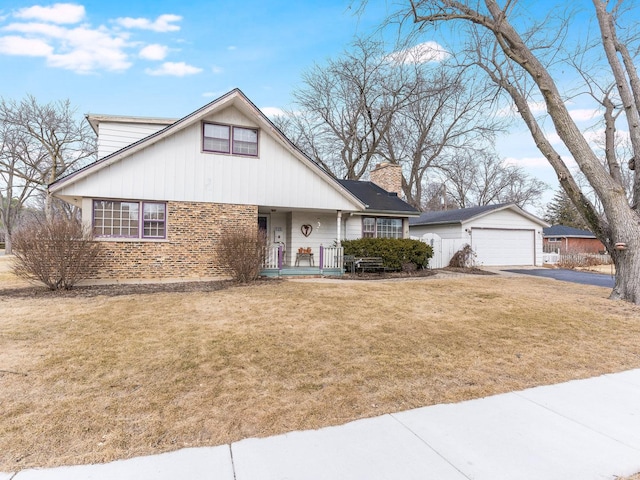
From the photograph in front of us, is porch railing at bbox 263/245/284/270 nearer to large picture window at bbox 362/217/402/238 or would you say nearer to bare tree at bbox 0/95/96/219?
A: large picture window at bbox 362/217/402/238

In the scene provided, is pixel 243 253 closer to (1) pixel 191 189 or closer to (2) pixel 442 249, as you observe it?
(1) pixel 191 189

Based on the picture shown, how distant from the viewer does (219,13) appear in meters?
11.1

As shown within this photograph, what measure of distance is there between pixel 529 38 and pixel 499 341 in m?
9.86

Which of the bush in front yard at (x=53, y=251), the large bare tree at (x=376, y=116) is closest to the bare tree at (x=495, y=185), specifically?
the large bare tree at (x=376, y=116)

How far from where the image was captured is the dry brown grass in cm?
286

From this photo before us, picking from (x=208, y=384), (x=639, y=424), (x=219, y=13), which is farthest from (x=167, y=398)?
(x=219, y=13)

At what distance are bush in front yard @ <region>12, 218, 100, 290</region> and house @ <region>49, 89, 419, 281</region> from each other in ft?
4.48

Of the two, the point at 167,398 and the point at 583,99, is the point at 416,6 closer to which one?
the point at 583,99

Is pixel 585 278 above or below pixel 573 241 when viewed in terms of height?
below

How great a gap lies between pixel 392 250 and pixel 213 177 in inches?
296

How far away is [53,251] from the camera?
30.2 feet

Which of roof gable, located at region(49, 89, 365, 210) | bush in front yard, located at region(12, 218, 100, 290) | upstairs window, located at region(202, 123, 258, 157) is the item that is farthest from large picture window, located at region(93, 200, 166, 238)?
upstairs window, located at region(202, 123, 258, 157)

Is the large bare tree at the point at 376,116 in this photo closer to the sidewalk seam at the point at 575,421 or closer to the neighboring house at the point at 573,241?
the neighboring house at the point at 573,241

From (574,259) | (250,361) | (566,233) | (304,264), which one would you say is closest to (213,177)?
(304,264)
